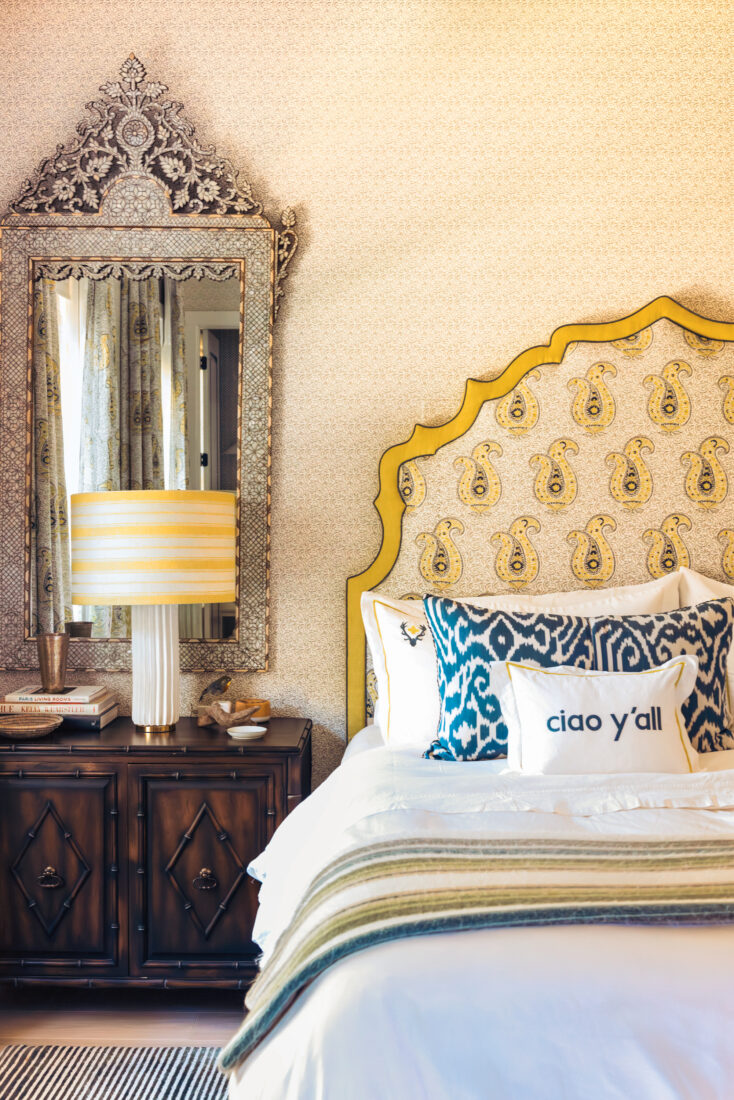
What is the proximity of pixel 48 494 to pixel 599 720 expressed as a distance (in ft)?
5.79

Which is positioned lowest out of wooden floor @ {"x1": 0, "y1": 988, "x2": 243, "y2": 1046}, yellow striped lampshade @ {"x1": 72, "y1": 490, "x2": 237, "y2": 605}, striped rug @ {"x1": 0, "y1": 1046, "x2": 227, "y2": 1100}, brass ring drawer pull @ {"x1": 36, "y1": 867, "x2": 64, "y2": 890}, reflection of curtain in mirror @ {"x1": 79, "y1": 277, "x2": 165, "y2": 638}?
wooden floor @ {"x1": 0, "y1": 988, "x2": 243, "y2": 1046}

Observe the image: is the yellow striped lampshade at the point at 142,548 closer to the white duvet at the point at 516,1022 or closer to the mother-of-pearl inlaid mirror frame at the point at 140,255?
the mother-of-pearl inlaid mirror frame at the point at 140,255

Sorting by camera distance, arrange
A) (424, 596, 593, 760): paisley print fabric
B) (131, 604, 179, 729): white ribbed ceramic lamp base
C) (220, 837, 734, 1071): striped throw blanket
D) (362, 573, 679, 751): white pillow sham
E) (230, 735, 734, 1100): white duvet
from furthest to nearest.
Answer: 1. (131, 604, 179, 729): white ribbed ceramic lamp base
2. (362, 573, 679, 751): white pillow sham
3. (424, 596, 593, 760): paisley print fabric
4. (220, 837, 734, 1071): striped throw blanket
5. (230, 735, 734, 1100): white duvet

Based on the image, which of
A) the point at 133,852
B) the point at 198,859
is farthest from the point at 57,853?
the point at 198,859

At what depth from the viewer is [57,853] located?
2215 millimetres

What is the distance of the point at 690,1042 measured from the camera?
3.29 ft

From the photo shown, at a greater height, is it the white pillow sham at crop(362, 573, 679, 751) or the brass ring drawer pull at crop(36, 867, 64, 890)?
the white pillow sham at crop(362, 573, 679, 751)

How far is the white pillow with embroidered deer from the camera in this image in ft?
6.03

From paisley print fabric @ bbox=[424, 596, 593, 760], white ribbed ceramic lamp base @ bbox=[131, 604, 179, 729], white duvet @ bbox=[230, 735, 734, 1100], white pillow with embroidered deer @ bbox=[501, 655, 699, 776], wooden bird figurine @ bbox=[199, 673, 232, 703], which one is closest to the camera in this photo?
white duvet @ bbox=[230, 735, 734, 1100]

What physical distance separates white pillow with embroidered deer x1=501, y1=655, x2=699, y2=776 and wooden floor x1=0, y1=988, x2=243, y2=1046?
1071 millimetres

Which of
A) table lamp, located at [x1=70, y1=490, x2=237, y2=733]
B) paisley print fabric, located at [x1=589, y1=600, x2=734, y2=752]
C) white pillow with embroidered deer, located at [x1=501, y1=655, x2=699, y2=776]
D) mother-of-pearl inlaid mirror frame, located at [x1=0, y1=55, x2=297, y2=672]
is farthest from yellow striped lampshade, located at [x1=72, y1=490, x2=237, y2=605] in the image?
A: paisley print fabric, located at [x1=589, y1=600, x2=734, y2=752]

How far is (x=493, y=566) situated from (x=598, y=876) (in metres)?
1.43

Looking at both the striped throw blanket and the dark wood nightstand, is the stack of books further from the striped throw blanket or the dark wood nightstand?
the striped throw blanket

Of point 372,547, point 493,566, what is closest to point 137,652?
point 372,547
